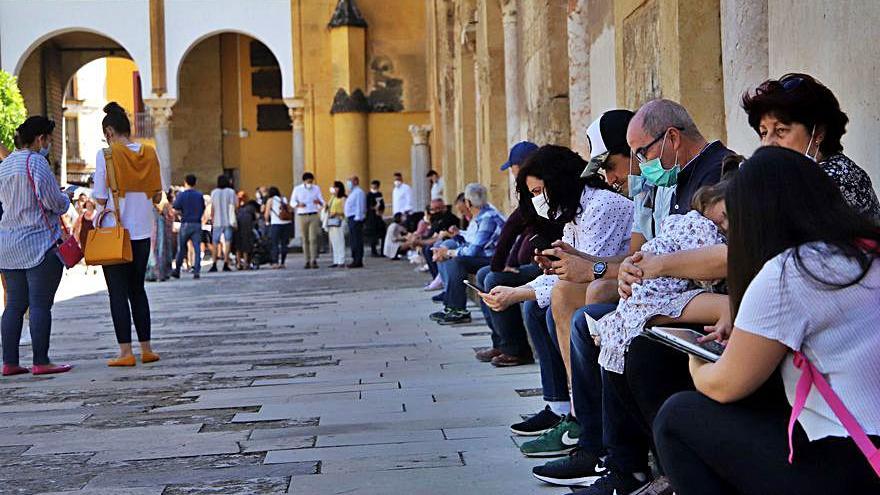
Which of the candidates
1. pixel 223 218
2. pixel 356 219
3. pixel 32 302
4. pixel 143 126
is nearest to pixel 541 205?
pixel 32 302

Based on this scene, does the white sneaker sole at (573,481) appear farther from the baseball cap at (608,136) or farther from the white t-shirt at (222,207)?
the white t-shirt at (222,207)

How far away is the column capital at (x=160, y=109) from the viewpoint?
33531mm

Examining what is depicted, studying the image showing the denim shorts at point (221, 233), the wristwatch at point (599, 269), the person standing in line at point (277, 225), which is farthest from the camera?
the person standing in line at point (277, 225)

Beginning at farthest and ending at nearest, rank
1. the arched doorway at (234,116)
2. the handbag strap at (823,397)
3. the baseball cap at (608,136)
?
the arched doorway at (234,116)
the baseball cap at (608,136)
the handbag strap at (823,397)

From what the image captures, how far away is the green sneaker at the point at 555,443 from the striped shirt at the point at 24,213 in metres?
4.40

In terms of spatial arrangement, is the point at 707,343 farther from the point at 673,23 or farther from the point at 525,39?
the point at 525,39

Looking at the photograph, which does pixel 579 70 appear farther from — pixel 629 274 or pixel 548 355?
pixel 629 274

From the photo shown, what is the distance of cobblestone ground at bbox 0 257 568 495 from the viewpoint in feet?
16.5

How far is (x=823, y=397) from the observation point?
9.07ft

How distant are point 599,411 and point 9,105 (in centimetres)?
3042

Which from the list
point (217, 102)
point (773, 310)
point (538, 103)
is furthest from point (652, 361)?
point (217, 102)

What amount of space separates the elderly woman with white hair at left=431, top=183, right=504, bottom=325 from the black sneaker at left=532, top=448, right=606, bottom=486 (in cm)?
546

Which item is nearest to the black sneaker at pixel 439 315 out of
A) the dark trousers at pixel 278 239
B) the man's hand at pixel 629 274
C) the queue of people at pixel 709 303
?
the queue of people at pixel 709 303

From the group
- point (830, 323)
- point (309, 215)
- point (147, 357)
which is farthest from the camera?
point (309, 215)
